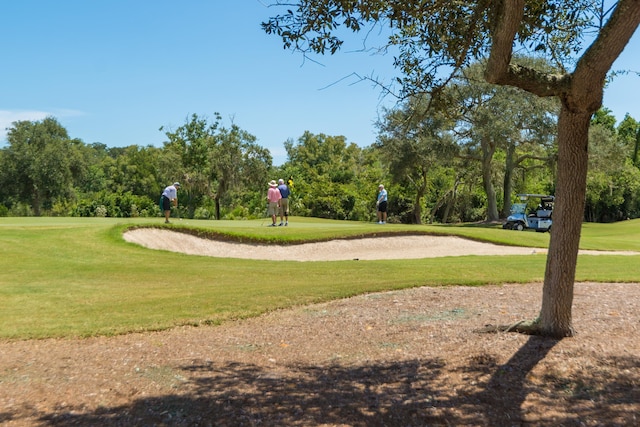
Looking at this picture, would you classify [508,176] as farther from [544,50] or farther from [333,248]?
[544,50]

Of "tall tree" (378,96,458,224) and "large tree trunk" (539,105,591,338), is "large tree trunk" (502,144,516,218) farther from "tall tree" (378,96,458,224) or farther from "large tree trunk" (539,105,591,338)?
"large tree trunk" (539,105,591,338)

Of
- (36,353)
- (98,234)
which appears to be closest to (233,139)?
(98,234)

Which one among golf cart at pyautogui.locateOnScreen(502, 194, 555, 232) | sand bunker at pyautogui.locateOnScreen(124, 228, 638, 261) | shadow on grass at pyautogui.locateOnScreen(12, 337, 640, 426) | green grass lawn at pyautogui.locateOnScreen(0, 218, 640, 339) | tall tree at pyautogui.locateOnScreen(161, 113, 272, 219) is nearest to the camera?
shadow on grass at pyautogui.locateOnScreen(12, 337, 640, 426)

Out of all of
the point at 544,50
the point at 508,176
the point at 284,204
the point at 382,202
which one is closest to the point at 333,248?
the point at 284,204

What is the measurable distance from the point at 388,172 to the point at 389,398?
36.3 m

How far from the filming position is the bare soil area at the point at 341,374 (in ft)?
13.9

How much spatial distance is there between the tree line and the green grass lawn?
17494 mm

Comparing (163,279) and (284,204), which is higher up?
(284,204)

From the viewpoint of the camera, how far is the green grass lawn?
8.33 meters

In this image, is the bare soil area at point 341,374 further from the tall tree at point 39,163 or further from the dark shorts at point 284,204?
the tall tree at point 39,163

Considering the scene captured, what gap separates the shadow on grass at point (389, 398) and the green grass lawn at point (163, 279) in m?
3.15

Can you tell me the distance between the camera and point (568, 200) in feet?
18.3

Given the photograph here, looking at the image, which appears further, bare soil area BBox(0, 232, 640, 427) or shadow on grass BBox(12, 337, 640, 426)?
bare soil area BBox(0, 232, 640, 427)

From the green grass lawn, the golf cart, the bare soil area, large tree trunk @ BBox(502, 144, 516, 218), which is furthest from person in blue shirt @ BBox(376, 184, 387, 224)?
the bare soil area
